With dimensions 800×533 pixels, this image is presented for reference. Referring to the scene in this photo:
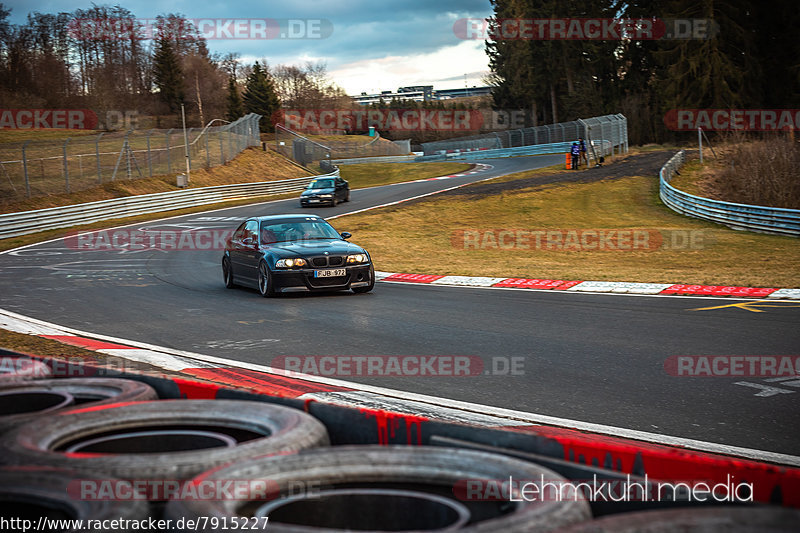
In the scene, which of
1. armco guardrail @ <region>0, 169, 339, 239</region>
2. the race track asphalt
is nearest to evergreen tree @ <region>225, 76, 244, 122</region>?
armco guardrail @ <region>0, 169, 339, 239</region>

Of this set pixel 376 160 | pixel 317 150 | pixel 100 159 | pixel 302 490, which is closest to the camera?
pixel 302 490

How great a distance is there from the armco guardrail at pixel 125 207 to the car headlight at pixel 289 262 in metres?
20.5

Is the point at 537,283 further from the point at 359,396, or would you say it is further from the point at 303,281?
the point at 359,396

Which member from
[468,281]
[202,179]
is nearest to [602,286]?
[468,281]

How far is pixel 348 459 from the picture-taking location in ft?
10.1

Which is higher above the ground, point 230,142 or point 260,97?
point 260,97

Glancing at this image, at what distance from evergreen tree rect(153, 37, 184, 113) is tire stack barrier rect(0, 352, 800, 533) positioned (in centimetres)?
8981

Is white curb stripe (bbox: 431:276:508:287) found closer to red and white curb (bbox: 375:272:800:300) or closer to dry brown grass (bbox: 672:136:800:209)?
red and white curb (bbox: 375:272:800:300)

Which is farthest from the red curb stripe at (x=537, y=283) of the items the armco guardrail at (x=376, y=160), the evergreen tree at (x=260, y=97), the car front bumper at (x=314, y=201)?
the evergreen tree at (x=260, y=97)

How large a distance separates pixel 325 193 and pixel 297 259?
24610 millimetres

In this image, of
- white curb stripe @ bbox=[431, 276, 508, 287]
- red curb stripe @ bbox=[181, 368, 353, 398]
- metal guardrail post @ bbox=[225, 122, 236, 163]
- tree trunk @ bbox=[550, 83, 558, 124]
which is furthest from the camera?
tree trunk @ bbox=[550, 83, 558, 124]

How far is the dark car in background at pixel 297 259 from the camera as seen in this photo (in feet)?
45.1

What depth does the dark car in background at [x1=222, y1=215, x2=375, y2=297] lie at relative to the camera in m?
13.8

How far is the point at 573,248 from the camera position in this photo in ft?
80.7
